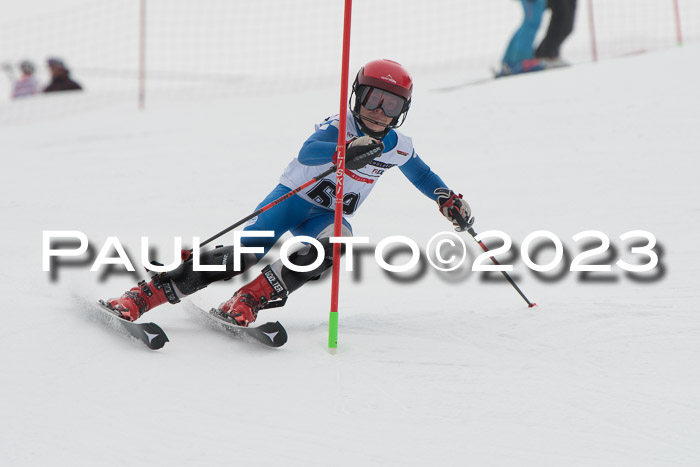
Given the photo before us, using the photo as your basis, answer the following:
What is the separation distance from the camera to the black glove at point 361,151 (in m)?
3.43

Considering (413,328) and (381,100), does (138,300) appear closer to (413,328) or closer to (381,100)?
(413,328)

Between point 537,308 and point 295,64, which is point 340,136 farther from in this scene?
point 295,64

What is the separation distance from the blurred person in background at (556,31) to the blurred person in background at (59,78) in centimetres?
762

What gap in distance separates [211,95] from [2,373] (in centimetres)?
1027

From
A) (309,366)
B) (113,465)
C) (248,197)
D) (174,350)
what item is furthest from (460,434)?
(248,197)

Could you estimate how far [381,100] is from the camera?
371 centimetres

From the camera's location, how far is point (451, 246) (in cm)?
605

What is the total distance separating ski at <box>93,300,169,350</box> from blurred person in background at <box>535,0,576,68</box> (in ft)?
25.2

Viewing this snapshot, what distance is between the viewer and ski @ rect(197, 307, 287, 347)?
338 cm

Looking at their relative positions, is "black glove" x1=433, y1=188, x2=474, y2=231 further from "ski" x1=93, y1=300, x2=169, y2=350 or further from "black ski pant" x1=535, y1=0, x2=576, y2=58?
"black ski pant" x1=535, y1=0, x2=576, y2=58

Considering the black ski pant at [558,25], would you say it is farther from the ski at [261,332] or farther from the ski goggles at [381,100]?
the ski at [261,332]

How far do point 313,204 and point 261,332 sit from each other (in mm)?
848

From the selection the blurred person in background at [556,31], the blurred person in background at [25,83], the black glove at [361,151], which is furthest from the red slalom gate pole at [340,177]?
the blurred person in background at [25,83]

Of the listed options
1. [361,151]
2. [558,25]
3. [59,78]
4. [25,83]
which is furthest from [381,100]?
[25,83]
